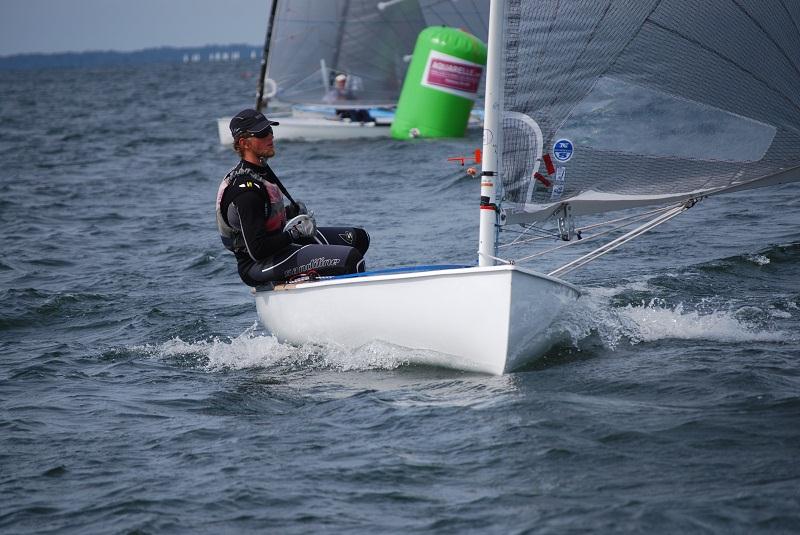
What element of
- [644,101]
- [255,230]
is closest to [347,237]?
[255,230]

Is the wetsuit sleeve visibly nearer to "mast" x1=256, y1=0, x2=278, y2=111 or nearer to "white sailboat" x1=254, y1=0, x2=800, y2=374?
"white sailboat" x1=254, y1=0, x2=800, y2=374

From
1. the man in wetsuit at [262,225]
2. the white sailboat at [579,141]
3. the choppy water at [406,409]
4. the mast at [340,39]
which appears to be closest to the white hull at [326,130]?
the mast at [340,39]

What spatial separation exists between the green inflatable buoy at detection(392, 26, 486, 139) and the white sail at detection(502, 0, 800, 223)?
1090 cm

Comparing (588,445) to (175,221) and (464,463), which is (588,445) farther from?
(175,221)

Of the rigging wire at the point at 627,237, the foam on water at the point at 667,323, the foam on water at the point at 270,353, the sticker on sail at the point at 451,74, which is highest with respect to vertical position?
the sticker on sail at the point at 451,74

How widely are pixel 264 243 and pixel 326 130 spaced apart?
12970mm

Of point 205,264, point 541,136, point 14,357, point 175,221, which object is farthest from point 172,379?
point 175,221

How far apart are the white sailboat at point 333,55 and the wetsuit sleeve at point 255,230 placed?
13.6 m

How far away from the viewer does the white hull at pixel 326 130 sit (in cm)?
1856

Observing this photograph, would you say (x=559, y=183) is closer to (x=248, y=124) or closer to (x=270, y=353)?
(x=248, y=124)

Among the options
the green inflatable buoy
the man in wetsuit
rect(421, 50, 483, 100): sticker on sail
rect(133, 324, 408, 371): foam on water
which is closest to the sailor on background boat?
the green inflatable buoy

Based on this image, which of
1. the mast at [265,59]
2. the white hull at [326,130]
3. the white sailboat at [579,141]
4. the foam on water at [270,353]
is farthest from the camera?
the mast at [265,59]

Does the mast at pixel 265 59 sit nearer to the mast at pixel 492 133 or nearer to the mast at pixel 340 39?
the mast at pixel 340 39

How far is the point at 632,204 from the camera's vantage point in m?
6.12
